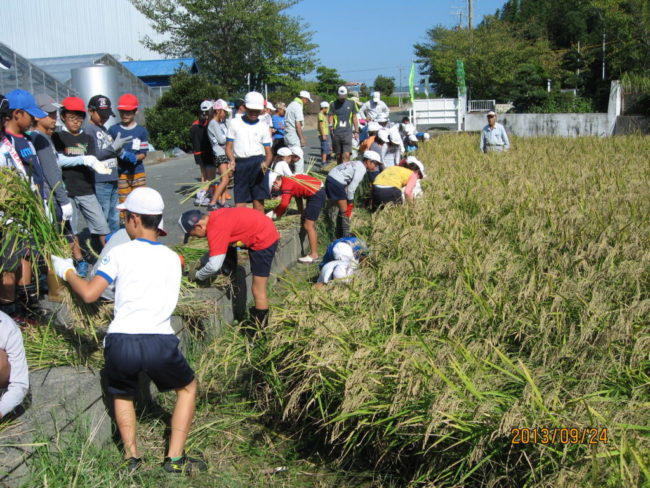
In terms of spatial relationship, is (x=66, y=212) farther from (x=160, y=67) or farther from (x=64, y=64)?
(x=160, y=67)

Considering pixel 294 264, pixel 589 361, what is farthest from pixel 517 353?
pixel 294 264

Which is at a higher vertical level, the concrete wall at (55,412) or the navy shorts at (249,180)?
the navy shorts at (249,180)

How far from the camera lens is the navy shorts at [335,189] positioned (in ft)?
24.9

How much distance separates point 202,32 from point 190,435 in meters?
29.9

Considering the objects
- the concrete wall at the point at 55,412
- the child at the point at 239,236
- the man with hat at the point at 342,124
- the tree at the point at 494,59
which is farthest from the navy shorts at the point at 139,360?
the tree at the point at 494,59

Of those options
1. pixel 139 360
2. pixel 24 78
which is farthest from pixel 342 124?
pixel 24 78

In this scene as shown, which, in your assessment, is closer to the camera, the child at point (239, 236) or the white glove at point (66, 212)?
the child at point (239, 236)

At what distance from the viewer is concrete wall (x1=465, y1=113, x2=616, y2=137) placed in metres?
22.0

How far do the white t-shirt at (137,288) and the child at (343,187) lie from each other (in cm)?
450

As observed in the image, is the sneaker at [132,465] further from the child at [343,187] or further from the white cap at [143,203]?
the child at [343,187]

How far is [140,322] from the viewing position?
3.18 meters

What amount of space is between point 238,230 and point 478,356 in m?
2.15
